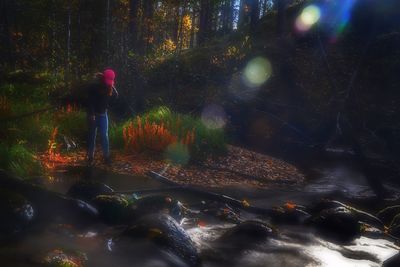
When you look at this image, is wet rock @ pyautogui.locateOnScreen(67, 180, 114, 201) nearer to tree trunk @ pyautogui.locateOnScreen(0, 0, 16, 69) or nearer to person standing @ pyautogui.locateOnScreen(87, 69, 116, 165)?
person standing @ pyautogui.locateOnScreen(87, 69, 116, 165)

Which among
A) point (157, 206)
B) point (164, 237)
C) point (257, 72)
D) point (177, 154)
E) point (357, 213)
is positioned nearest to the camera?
point (164, 237)

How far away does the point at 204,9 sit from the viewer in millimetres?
28328

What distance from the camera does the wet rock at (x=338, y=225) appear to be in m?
6.38

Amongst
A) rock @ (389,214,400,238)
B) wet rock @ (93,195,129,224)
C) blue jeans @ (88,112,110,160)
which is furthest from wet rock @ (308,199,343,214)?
blue jeans @ (88,112,110,160)

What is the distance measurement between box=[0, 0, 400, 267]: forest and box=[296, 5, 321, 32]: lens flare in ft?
0.34

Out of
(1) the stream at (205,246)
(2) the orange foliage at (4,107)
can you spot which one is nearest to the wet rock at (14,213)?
(1) the stream at (205,246)

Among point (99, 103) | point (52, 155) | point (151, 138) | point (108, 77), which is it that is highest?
point (108, 77)

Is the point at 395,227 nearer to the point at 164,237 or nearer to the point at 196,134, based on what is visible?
the point at 164,237

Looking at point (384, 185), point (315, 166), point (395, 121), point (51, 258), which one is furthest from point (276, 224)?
point (395, 121)

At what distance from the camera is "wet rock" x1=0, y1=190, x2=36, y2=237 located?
4.79m

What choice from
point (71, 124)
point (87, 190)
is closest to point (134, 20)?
point (71, 124)

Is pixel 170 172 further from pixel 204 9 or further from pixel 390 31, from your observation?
pixel 204 9

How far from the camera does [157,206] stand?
20.0 ft

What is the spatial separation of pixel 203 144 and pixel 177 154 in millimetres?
1016
